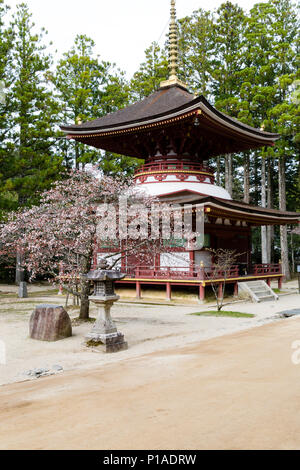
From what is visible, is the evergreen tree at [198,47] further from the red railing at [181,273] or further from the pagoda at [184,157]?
the red railing at [181,273]

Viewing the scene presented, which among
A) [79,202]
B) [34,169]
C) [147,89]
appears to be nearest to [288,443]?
[79,202]

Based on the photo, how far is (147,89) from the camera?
1318 inches

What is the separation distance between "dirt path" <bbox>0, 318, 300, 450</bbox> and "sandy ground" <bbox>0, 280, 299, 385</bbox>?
92cm

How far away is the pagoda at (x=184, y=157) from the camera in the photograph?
1873 centimetres

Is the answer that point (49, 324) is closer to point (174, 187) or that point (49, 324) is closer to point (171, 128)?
point (174, 187)

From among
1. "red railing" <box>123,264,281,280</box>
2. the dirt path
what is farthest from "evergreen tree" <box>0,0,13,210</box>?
the dirt path

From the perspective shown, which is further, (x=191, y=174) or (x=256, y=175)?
(x=256, y=175)

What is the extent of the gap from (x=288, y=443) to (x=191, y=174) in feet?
63.0

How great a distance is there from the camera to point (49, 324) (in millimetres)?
10156

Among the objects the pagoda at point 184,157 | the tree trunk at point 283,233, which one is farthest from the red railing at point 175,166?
the tree trunk at point 283,233

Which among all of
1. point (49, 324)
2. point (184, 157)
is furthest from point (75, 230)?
point (184, 157)

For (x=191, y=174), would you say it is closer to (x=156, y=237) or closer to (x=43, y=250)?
(x=156, y=237)

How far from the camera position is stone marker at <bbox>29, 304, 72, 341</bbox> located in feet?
33.2

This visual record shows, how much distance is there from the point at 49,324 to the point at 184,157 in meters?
14.7
